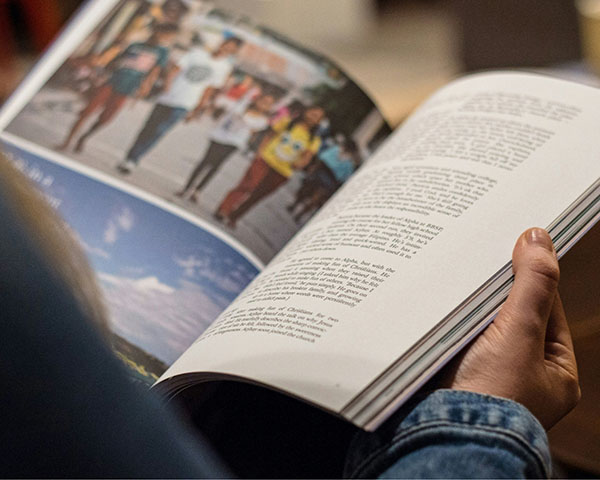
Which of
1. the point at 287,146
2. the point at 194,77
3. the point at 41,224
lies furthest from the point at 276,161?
the point at 41,224

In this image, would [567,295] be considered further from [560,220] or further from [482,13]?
[482,13]

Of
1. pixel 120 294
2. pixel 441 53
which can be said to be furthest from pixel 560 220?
pixel 441 53

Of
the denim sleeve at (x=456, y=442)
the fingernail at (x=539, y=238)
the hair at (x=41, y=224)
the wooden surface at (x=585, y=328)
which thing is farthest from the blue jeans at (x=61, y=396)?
the wooden surface at (x=585, y=328)

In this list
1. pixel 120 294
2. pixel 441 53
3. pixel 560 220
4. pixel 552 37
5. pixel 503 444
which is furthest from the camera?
pixel 441 53

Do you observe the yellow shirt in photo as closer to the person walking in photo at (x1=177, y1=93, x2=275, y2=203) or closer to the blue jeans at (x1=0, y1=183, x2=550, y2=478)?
the person walking in photo at (x1=177, y1=93, x2=275, y2=203)

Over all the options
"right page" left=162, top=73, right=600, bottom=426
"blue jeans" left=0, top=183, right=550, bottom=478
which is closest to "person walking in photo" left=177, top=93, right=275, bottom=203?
"right page" left=162, top=73, right=600, bottom=426

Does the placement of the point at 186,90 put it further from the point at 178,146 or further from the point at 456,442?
the point at 456,442

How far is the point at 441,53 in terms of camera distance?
91.5 inches

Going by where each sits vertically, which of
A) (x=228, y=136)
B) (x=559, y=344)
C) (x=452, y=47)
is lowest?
(x=452, y=47)

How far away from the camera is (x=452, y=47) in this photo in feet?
7.56

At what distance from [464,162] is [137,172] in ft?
0.89

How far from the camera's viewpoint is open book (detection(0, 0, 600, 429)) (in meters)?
0.37

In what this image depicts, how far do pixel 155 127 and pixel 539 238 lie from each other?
13.8 inches

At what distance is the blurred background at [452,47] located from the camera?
1.63ft
